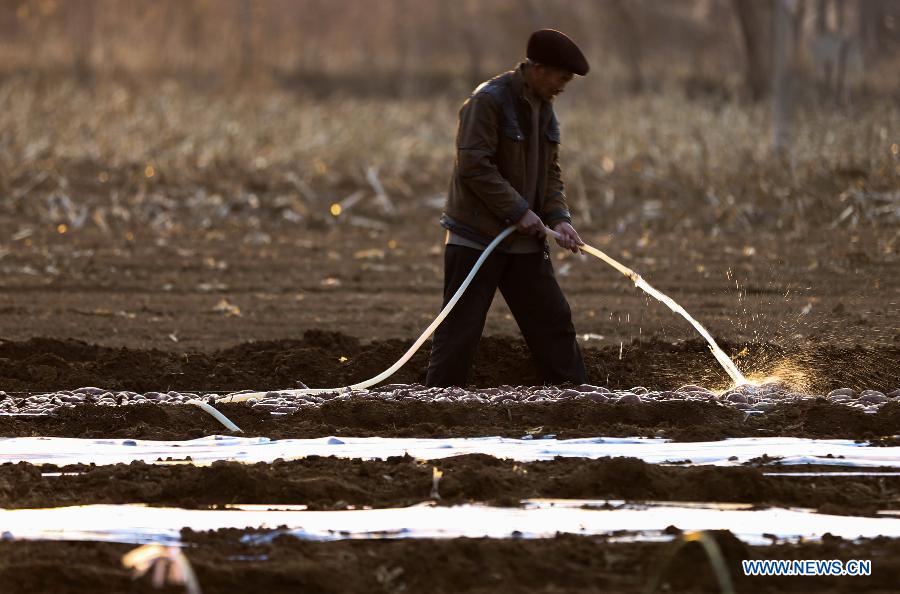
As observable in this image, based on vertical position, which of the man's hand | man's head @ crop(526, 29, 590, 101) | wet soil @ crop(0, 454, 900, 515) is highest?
man's head @ crop(526, 29, 590, 101)

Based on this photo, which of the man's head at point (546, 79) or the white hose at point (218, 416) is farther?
the man's head at point (546, 79)

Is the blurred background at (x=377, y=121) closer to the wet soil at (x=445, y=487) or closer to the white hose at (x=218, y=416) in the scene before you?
the white hose at (x=218, y=416)

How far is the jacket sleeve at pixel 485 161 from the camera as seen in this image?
7.07 meters

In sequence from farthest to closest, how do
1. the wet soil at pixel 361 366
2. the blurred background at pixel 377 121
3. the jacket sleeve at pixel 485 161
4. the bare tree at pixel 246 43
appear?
the bare tree at pixel 246 43 → the blurred background at pixel 377 121 → the wet soil at pixel 361 366 → the jacket sleeve at pixel 485 161

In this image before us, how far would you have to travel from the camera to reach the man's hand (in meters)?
7.17

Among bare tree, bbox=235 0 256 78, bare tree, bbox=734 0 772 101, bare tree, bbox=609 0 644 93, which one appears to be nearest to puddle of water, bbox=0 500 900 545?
bare tree, bbox=734 0 772 101

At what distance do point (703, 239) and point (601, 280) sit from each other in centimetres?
247

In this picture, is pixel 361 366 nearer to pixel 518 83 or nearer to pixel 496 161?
pixel 496 161

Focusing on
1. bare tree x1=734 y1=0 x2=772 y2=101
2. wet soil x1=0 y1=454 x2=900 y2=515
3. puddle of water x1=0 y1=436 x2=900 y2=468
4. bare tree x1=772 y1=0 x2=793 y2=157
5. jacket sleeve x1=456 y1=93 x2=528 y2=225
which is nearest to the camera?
wet soil x1=0 y1=454 x2=900 y2=515

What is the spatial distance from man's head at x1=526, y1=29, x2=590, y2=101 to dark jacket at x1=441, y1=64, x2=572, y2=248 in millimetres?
192

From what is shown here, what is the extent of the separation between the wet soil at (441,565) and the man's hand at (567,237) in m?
2.71

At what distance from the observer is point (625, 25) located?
99.5ft

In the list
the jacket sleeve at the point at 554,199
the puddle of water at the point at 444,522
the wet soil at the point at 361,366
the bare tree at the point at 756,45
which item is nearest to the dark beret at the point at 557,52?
the jacket sleeve at the point at 554,199

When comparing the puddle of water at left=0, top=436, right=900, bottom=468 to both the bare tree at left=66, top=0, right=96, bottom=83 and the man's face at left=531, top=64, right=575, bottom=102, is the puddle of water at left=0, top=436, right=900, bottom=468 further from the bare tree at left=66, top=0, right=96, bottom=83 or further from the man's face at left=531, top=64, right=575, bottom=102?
the bare tree at left=66, top=0, right=96, bottom=83
